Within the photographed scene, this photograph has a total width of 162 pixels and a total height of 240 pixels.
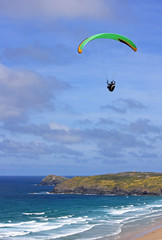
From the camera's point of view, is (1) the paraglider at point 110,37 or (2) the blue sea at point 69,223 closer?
(1) the paraglider at point 110,37

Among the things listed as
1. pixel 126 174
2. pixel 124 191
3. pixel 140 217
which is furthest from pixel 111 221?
pixel 126 174

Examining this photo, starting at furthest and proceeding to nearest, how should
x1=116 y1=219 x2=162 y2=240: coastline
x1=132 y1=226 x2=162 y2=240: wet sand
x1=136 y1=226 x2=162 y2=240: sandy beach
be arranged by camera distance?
x1=116 y1=219 x2=162 y2=240: coastline, x1=132 y1=226 x2=162 y2=240: wet sand, x1=136 y1=226 x2=162 y2=240: sandy beach

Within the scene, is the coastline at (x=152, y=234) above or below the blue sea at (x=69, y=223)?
below

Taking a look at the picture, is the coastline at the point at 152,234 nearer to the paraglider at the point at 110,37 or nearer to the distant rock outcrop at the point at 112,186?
the paraglider at the point at 110,37

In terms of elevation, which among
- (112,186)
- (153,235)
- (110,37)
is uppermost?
(110,37)

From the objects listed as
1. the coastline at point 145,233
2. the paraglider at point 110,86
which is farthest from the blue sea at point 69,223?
the paraglider at point 110,86

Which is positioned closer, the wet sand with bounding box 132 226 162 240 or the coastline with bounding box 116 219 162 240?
the wet sand with bounding box 132 226 162 240

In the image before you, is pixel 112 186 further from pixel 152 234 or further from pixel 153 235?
pixel 153 235

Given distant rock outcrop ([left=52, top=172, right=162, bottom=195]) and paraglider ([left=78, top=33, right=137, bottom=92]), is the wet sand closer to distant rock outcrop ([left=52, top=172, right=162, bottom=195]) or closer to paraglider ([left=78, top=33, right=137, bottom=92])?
paraglider ([left=78, top=33, right=137, bottom=92])

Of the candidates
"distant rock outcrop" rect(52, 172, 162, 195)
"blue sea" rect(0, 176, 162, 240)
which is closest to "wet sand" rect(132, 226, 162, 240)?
"blue sea" rect(0, 176, 162, 240)

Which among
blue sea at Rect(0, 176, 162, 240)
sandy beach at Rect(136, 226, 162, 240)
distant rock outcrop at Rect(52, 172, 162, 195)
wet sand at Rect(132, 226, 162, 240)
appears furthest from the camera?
distant rock outcrop at Rect(52, 172, 162, 195)

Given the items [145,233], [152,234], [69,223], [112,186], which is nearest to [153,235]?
[152,234]

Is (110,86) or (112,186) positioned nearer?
(110,86)

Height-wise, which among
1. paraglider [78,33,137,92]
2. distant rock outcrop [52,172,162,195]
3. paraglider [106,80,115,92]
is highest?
paraglider [78,33,137,92]
